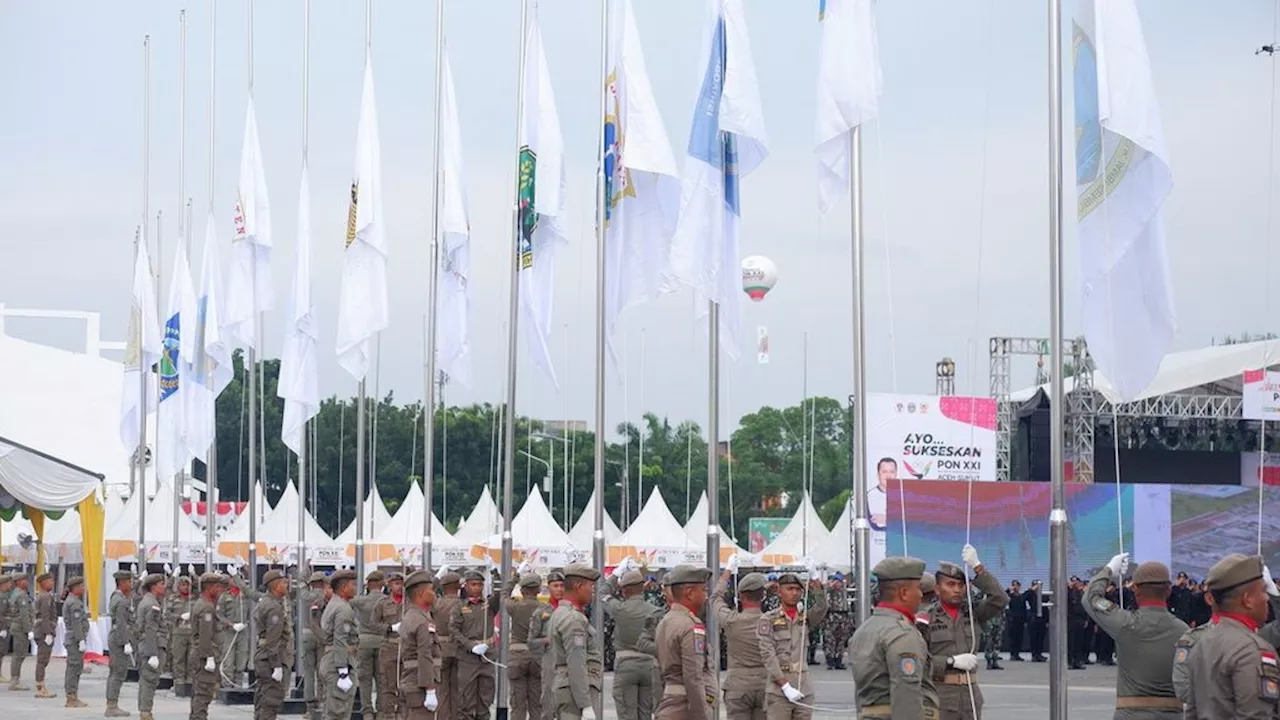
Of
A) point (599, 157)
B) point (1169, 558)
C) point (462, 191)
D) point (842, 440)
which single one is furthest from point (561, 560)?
point (842, 440)

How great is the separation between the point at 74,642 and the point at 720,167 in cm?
1467

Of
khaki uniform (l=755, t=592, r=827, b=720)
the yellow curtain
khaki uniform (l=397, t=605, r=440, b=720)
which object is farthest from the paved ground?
khaki uniform (l=755, t=592, r=827, b=720)

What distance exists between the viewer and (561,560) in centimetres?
4059

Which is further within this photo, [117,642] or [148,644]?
[117,642]

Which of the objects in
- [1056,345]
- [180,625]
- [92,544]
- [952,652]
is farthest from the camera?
[92,544]

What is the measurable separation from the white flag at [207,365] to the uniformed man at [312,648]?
556cm

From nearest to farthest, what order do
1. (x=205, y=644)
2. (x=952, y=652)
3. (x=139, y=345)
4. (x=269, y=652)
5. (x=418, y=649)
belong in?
(x=952, y=652)
(x=418, y=649)
(x=269, y=652)
(x=205, y=644)
(x=139, y=345)

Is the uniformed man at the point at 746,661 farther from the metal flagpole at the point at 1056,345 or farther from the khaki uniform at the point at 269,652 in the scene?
the khaki uniform at the point at 269,652

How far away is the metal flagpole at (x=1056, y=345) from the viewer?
33.8 ft

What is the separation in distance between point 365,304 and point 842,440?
6902 centimetres

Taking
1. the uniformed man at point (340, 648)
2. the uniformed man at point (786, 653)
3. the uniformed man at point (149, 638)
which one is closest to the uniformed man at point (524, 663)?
the uniformed man at point (340, 648)

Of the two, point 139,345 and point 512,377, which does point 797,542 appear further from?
point 512,377

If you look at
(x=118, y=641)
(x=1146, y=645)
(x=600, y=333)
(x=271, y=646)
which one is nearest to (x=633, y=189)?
(x=600, y=333)

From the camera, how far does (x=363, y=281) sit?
2089 centimetres
